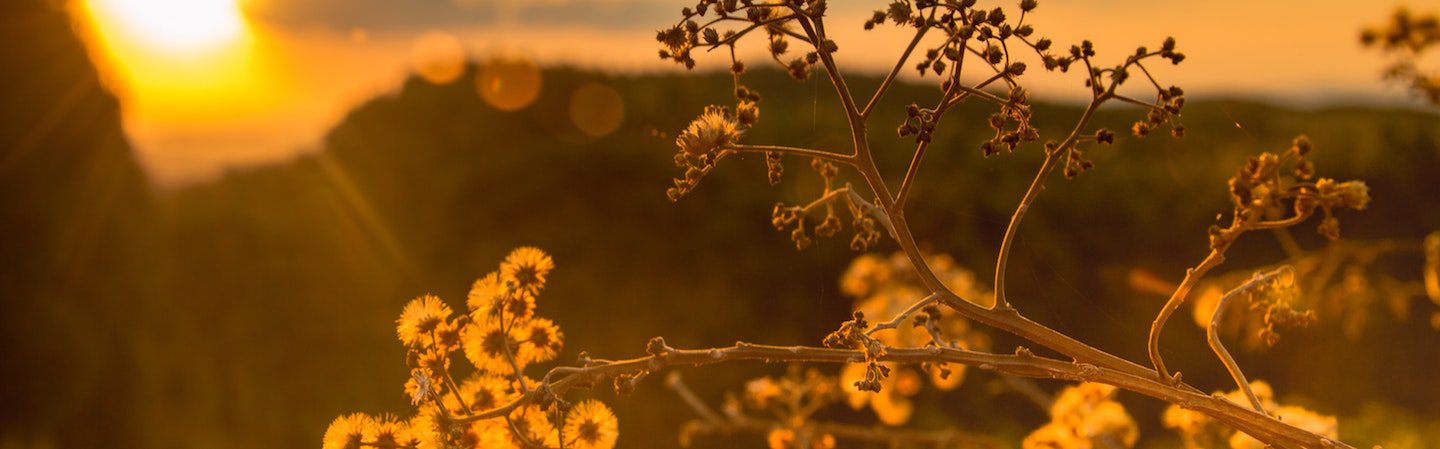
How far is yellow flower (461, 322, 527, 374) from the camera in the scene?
0.98 m

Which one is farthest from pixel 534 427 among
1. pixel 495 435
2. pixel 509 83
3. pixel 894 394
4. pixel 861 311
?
pixel 509 83

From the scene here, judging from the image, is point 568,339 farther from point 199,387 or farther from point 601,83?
point 199,387

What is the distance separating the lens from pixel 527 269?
99 cm

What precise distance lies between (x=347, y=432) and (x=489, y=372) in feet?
0.49

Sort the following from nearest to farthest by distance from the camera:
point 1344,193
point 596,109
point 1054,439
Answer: point 1344,193, point 1054,439, point 596,109

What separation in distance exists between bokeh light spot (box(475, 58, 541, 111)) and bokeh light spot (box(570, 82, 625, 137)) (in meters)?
0.28

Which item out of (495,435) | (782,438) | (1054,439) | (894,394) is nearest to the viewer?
(495,435)

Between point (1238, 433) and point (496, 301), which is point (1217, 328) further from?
point (496, 301)

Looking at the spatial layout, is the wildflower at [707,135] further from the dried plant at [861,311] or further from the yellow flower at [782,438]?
the yellow flower at [782,438]

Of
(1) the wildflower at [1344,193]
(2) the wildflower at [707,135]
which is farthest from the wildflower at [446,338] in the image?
(1) the wildflower at [1344,193]

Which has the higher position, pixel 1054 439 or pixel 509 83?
pixel 509 83

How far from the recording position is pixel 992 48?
874 mm

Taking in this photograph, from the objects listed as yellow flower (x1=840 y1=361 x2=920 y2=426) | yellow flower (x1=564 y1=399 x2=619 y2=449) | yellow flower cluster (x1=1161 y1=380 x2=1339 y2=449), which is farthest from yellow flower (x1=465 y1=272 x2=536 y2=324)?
yellow flower (x1=840 y1=361 x2=920 y2=426)

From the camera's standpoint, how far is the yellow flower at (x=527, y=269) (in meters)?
0.98
